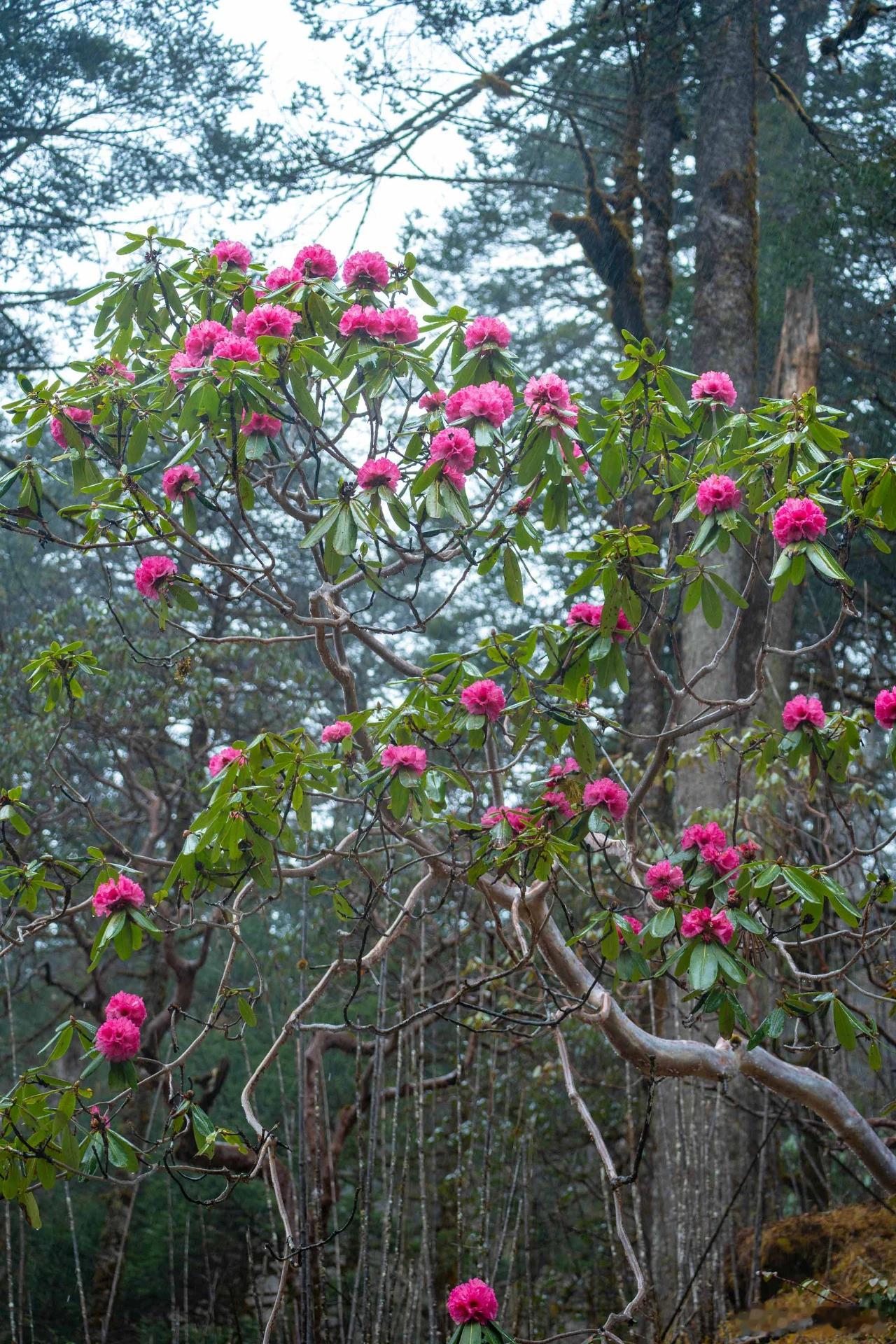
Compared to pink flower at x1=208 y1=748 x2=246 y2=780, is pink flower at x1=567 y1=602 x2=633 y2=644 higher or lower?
higher

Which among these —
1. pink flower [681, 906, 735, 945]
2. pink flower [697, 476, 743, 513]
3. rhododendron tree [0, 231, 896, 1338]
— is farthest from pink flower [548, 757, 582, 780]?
pink flower [697, 476, 743, 513]

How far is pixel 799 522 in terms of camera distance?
5.64ft

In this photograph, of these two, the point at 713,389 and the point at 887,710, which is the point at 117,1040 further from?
the point at 713,389

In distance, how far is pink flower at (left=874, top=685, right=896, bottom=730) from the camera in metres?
1.93

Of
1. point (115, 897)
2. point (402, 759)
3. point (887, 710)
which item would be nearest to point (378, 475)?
point (402, 759)

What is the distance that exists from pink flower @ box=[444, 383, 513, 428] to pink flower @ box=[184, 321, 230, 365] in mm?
400

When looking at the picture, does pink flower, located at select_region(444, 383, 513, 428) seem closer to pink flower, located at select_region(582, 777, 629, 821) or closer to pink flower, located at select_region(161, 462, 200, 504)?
pink flower, located at select_region(161, 462, 200, 504)

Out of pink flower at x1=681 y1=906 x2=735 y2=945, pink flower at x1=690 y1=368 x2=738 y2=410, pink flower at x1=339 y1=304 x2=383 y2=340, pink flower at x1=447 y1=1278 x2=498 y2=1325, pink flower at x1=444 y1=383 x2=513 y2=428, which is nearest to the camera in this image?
pink flower at x1=447 y1=1278 x2=498 y2=1325

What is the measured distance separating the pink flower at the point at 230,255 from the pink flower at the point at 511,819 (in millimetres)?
1180

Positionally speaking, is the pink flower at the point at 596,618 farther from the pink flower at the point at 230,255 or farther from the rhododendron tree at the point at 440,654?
the pink flower at the point at 230,255

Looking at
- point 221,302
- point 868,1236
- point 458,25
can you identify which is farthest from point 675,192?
point 868,1236

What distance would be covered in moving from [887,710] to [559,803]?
1.90ft

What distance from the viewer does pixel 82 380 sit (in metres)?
2.10

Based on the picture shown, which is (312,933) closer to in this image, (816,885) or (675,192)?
(816,885)
